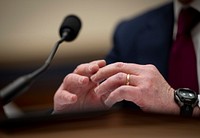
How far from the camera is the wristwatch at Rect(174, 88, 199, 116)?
1.92 ft

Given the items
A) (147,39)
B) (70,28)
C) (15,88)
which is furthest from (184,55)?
(15,88)

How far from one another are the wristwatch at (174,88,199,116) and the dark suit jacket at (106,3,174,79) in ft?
0.40

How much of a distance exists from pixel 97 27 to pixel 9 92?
3.01 ft

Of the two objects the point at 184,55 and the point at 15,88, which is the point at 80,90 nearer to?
the point at 15,88

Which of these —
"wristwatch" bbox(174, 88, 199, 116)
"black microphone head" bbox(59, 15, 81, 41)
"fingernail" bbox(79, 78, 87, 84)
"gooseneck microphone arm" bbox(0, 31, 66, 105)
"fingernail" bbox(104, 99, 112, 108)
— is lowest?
"wristwatch" bbox(174, 88, 199, 116)

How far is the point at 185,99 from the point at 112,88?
13cm

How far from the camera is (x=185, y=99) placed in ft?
1.95

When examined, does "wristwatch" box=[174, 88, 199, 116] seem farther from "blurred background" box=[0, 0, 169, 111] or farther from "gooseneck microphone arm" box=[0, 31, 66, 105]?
"blurred background" box=[0, 0, 169, 111]

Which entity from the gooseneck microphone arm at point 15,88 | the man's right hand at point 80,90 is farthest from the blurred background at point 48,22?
the gooseneck microphone arm at point 15,88

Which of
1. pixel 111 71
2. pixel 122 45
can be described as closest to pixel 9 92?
pixel 111 71

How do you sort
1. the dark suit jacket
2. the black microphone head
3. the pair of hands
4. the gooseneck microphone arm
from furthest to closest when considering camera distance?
the dark suit jacket
the black microphone head
the pair of hands
the gooseneck microphone arm

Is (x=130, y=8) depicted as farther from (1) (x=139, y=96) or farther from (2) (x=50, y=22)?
(1) (x=139, y=96)

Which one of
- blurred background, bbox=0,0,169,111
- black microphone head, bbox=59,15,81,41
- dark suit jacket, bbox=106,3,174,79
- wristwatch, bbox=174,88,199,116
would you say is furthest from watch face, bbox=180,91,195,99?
blurred background, bbox=0,0,169,111

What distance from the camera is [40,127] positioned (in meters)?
0.41
